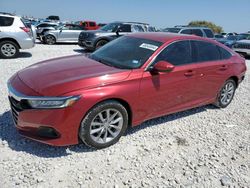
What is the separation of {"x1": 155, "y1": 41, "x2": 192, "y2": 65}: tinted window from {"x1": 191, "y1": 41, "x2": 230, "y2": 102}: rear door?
0.18 m

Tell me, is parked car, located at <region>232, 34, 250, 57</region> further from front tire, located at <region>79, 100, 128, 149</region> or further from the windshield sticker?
front tire, located at <region>79, 100, 128, 149</region>

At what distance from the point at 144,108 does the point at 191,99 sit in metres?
1.18

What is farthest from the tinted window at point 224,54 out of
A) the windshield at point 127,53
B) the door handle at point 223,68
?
the windshield at point 127,53

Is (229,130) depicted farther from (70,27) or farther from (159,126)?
(70,27)

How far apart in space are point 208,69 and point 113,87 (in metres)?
2.15

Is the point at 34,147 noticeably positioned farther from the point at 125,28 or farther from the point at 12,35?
the point at 125,28

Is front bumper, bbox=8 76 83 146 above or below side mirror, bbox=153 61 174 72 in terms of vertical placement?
below

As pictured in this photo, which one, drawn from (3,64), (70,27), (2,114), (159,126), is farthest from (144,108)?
(70,27)

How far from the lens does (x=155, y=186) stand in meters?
2.88

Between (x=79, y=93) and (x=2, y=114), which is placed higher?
(x=79, y=93)

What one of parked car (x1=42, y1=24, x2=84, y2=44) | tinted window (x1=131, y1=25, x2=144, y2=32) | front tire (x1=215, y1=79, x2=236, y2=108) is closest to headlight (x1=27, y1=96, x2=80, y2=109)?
front tire (x1=215, y1=79, x2=236, y2=108)

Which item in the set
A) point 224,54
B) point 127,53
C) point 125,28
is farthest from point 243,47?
point 127,53

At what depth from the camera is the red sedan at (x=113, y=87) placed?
3084 millimetres

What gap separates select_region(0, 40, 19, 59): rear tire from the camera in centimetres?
938
